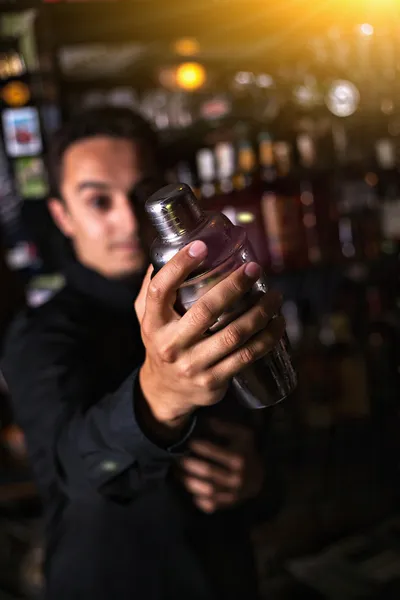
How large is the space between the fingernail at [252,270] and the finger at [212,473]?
46cm

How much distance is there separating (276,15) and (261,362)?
4.98 ft

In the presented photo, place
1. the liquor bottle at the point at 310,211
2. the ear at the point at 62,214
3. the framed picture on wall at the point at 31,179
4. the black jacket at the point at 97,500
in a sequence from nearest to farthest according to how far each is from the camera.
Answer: the black jacket at the point at 97,500 → the ear at the point at 62,214 → the liquor bottle at the point at 310,211 → the framed picture on wall at the point at 31,179

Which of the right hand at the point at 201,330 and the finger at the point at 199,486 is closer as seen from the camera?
the right hand at the point at 201,330

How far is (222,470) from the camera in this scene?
0.92m

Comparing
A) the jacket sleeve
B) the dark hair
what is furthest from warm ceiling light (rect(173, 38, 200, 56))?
the jacket sleeve

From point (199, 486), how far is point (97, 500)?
153mm

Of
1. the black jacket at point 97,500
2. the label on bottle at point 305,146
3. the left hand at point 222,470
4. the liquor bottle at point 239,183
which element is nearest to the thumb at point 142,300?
the black jacket at point 97,500

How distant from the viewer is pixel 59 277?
252 cm

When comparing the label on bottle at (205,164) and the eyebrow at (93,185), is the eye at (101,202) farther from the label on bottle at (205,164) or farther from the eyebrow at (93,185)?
the label on bottle at (205,164)

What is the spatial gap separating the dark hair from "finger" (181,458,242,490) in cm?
53

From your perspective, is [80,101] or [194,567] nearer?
[194,567]

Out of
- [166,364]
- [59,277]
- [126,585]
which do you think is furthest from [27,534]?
[166,364]

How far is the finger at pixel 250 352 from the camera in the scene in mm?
498

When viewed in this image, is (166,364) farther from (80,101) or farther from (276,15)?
(80,101)
